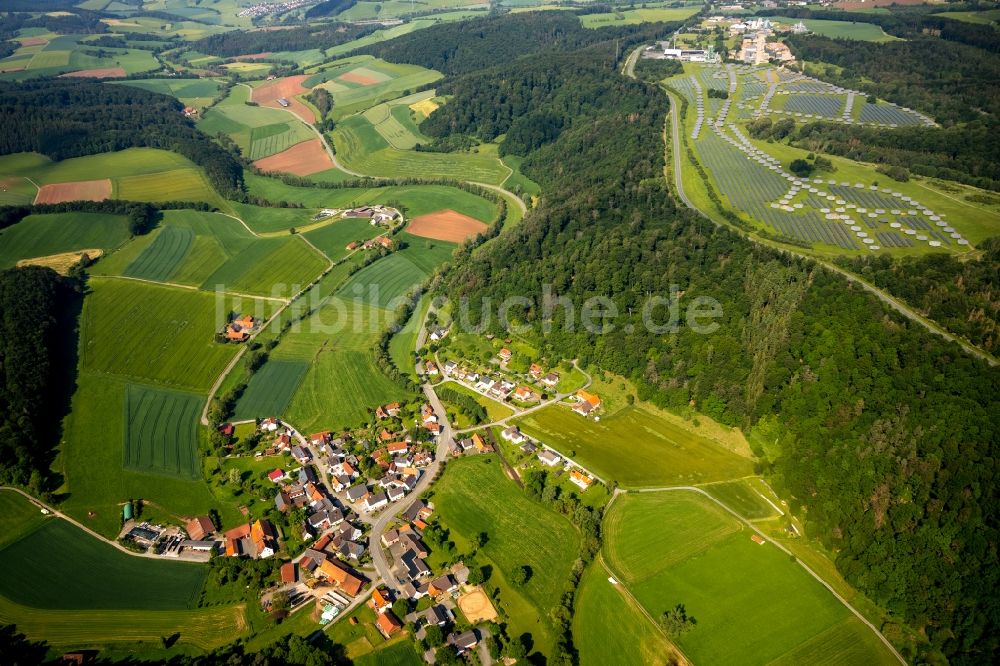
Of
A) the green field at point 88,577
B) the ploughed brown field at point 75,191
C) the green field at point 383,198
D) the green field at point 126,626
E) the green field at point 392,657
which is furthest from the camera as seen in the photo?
the ploughed brown field at point 75,191

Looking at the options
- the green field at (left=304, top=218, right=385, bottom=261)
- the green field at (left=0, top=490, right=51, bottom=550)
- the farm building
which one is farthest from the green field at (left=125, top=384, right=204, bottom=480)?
the green field at (left=304, top=218, right=385, bottom=261)

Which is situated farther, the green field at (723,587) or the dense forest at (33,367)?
the dense forest at (33,367)

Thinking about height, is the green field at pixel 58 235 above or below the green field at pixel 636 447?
above

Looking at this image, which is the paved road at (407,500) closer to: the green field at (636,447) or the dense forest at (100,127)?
the green field at (636,447)

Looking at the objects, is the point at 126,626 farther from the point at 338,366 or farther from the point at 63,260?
the point at 63,260

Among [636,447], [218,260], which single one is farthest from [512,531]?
[218,260]

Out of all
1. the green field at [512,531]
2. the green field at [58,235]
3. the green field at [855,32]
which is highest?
the green field at [855,32]

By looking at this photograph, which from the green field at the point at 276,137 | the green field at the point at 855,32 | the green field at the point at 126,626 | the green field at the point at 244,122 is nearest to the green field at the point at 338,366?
the green field at the point at 126,626
